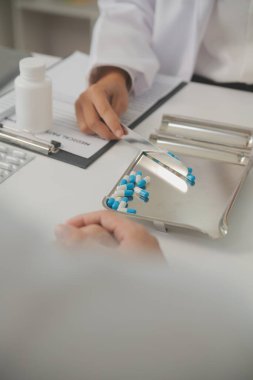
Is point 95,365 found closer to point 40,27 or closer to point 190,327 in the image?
point 190,327

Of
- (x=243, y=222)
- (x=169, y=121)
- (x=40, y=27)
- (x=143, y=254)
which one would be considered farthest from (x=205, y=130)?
(x=40, y=27)

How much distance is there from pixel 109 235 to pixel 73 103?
54 cm

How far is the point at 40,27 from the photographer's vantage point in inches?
78.5

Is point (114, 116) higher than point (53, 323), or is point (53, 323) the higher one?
point (53, 323)

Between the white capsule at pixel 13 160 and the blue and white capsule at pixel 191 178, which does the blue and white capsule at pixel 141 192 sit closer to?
the blue and white capsule at pixel 191 178

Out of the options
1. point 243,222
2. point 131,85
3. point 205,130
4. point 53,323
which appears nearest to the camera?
point 53,323

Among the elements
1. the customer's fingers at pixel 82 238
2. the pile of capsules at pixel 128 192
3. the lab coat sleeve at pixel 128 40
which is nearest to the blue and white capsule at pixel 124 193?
the pile of capsules at pixel 128 192

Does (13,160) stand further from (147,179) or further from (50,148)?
(147,179)

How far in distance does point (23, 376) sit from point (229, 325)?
0.34 ft

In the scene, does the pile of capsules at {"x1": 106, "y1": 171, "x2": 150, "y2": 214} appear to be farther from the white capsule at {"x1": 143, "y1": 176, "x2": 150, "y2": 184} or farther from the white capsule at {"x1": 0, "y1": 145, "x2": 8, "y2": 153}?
the white capsule at {"x1": 0, "y1": 145, "x2": 8, "y2": 153}

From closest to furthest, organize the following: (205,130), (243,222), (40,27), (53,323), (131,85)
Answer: (53,323) → (243,222) → (205,130) → (131,85) → (40,27)

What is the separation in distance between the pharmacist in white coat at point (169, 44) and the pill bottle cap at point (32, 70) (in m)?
0.13

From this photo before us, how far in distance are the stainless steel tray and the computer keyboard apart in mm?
138

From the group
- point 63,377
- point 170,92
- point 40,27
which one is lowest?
point 40,27
